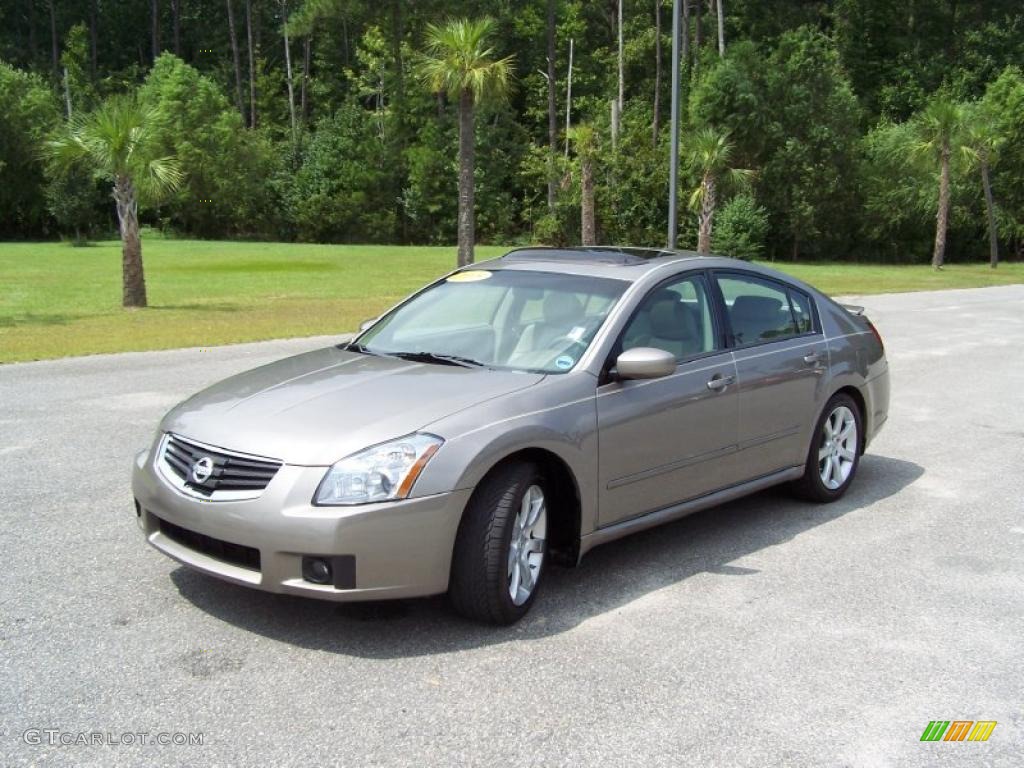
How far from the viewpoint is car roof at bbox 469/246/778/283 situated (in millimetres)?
5645

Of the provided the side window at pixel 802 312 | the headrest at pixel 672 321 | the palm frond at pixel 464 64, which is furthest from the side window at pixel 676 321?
the palm frond at pixel 464 64

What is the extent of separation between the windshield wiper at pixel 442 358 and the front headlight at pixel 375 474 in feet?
3.19

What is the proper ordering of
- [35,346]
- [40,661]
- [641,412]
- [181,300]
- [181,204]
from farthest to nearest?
[181,204] → [181,300] → [35,346] → [641,412] → [40,661]

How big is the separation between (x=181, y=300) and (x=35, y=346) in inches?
407

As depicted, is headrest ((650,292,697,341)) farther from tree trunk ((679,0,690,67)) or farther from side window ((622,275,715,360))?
tree trunk ((679,0,690,67))

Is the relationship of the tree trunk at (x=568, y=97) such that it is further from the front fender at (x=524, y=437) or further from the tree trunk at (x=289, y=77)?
the front fender at (x=524, y=437)

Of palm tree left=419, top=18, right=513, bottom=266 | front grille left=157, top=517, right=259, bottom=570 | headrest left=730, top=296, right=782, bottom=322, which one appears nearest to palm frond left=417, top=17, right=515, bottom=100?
palm tree left=419, top=18, right=513, bottom=266

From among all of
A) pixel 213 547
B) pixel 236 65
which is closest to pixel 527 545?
pixel 213 547

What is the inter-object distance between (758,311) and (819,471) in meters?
1.10

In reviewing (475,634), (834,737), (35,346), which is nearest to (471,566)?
(475,634)

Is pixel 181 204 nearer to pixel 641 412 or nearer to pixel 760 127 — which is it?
pixel 760 127

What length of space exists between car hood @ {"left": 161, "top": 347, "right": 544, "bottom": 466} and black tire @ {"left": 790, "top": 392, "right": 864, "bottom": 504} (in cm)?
234

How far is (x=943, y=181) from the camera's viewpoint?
48812 mm

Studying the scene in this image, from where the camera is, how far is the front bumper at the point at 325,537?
4043 millimetres
